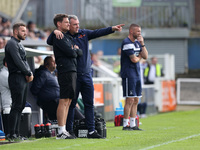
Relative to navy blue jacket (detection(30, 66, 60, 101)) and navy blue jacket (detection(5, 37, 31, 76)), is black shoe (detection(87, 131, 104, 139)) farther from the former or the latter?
navy blue jacket (detection(30, 66, 60, 101))

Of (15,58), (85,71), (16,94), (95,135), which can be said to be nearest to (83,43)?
(85,71)

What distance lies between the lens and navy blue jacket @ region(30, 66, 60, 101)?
37.8ft

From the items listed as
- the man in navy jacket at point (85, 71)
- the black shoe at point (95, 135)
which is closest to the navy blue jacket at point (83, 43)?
the man in navy jacket at point (85, 71)

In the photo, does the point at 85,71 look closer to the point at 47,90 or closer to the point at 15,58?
the point at 15,58

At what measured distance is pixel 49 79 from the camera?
1157 centimetres

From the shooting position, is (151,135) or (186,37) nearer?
(151,135)

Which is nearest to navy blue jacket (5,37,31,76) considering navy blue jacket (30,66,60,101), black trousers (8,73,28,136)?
black trousers (8,73,28,136)

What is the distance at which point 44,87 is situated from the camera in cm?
1159

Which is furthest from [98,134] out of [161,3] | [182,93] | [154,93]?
[161,3]

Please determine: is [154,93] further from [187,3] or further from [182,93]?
[187,3]

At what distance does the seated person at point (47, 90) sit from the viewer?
1151 cm

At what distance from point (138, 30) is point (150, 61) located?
960 centimetres

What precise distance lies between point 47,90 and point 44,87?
9 centimetres

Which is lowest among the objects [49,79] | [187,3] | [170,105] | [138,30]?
[170,105]
